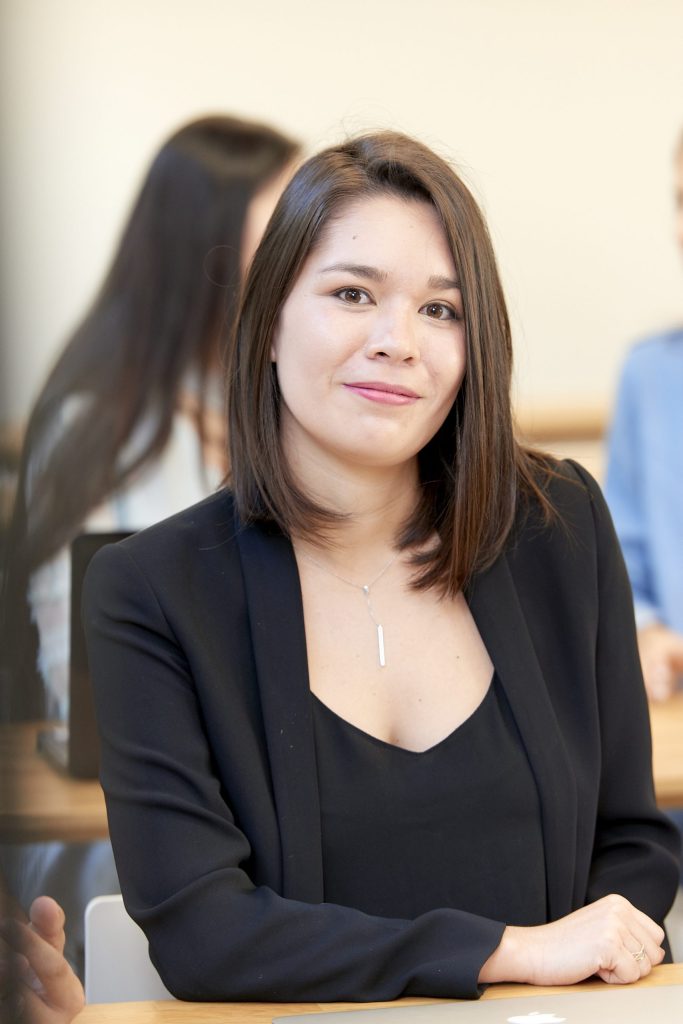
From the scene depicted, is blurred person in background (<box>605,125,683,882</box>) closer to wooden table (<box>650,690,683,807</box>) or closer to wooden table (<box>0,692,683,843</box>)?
wooden table (<box>650,690,683,807</box>)

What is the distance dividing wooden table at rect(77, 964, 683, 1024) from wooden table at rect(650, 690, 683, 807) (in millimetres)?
820

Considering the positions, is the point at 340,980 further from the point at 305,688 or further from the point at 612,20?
the point at 612,20

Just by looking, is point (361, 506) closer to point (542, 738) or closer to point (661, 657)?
point (542, 738)

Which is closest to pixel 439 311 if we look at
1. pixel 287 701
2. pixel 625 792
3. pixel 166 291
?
pixel 287 701

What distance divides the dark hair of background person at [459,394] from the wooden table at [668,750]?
2.12ft

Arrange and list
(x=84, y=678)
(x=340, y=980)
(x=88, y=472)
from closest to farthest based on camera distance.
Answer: (x=340, y=980) < (x=84, y=678) < (x=88, y=472)

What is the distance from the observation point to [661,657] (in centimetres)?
271

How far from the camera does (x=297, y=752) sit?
1.39 metres

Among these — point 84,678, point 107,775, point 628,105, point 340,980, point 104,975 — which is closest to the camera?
point 340,980

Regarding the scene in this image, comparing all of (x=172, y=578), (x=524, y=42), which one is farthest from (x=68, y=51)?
(x=172, y=578)

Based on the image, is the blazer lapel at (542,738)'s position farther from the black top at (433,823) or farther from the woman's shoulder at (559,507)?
the woman's shoulder at (559,507)

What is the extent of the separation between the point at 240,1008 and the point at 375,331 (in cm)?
68

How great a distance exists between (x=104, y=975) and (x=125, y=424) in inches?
58.6

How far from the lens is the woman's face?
1430 millimetres
